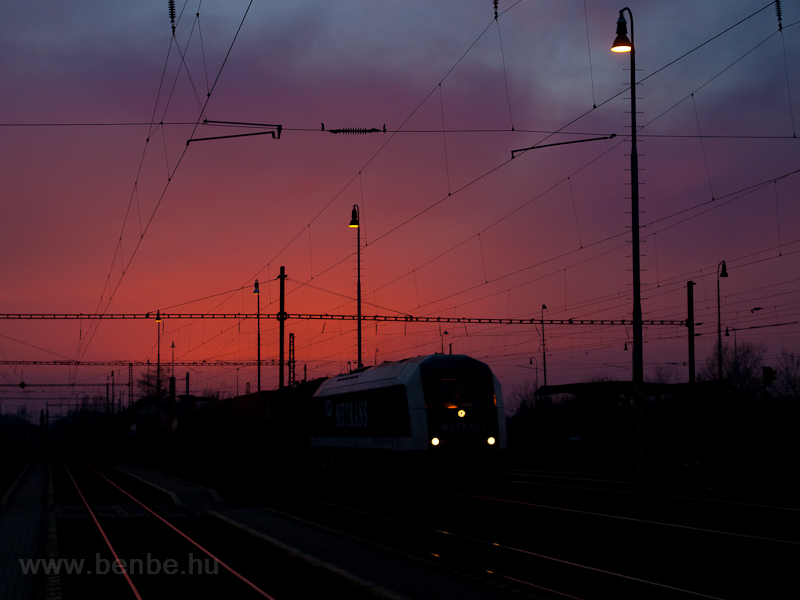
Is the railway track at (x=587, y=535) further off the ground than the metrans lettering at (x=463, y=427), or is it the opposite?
the metrans lettering at (x=463, y=427)

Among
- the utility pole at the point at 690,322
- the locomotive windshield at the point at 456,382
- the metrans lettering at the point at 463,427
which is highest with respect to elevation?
the utility pole at the point at 690,322

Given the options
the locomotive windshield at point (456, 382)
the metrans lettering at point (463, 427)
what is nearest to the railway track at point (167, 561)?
the metrans lettering at point (463, 427)

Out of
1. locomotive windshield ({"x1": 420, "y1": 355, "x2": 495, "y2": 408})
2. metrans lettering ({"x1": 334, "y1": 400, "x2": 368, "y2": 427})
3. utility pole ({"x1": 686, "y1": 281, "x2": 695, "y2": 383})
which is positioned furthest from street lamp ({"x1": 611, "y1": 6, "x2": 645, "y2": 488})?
utility pole ({"x1": 686, "y1": 281, "x2": 695, "y2": 383})

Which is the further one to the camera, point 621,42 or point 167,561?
point 621,42

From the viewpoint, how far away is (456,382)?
70.4 ft

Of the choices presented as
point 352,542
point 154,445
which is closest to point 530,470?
point 352,542

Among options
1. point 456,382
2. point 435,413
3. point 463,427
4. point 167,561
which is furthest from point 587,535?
point 167,561

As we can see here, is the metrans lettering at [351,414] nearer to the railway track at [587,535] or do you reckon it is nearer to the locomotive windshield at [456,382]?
the railway track at [587,535]

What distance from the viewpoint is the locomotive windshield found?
2097 centimetres

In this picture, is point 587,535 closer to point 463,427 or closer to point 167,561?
point 463,427

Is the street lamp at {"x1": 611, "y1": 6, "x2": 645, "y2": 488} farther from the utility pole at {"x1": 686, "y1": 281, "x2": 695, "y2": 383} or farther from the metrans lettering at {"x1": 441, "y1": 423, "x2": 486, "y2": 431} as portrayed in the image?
the utility pole at {"x1": 686, "y1": 281, "x2": 695, "y2": 383}

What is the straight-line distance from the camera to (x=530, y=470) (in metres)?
35.0

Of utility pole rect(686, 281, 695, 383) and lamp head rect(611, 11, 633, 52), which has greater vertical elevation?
lamp head rect(611, 11, 633, 52)

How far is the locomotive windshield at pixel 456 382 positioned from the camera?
2097cm
